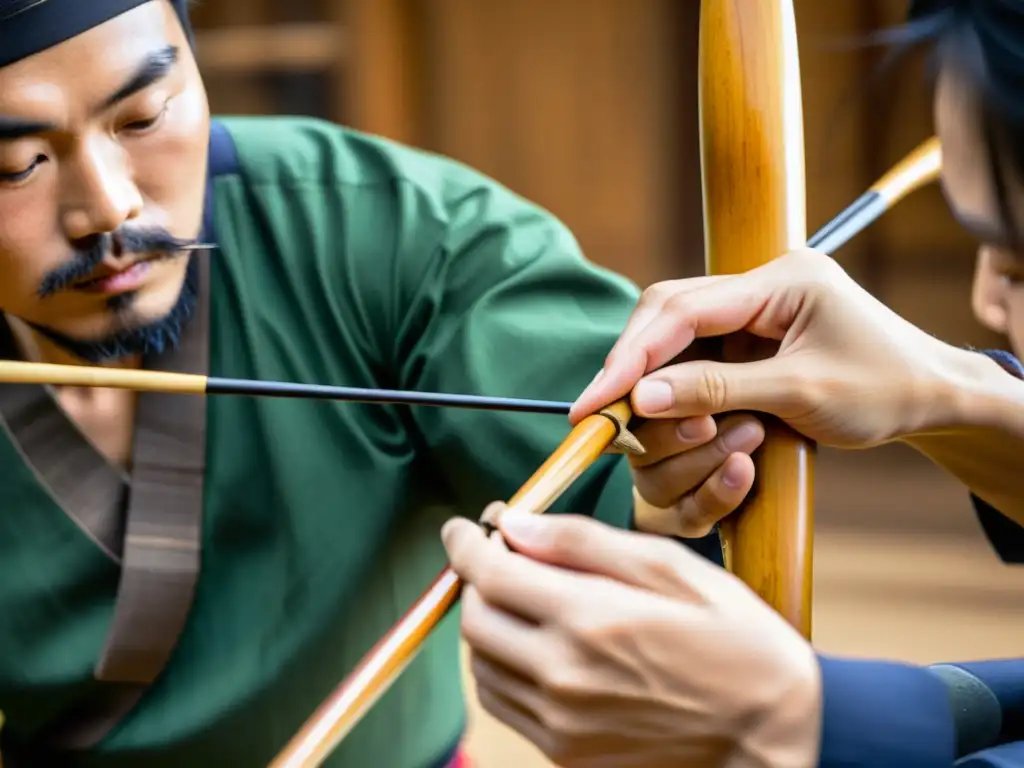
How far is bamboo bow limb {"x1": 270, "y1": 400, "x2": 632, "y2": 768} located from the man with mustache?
176mm

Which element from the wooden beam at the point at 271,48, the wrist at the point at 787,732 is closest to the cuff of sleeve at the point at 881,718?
the wrist at the point at 787,732

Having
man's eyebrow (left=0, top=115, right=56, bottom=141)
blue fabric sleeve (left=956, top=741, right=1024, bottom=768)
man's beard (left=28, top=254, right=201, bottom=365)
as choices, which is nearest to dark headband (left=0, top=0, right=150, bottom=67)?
man's eyebrow (left=0, top=115, right=56, bottom=141)

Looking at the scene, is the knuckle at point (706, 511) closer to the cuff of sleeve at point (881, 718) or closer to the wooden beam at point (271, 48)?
the cuff of sleeve at point (881, 718)

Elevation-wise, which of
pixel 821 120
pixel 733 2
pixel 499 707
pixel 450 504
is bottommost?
pixel 821 120

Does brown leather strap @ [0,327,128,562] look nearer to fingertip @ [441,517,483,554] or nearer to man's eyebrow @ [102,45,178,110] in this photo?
man's eyebrow @ [102,45,178,110]

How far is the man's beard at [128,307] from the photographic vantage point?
0.61 m

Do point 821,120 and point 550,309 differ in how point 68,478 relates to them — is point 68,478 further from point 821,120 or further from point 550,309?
point 821,120

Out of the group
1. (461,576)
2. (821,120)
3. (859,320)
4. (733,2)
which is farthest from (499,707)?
(821,120)

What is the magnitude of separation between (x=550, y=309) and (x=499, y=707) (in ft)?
0.98

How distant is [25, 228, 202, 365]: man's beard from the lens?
0.61 m

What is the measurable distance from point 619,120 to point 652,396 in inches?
51.3

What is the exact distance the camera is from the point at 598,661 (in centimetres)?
39

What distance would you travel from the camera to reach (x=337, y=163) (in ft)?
2.38

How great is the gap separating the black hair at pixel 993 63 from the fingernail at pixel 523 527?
0.92 feet
